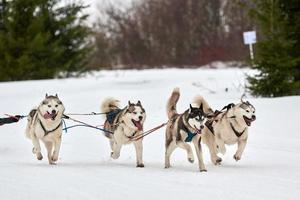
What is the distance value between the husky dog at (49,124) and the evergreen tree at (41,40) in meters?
13.3

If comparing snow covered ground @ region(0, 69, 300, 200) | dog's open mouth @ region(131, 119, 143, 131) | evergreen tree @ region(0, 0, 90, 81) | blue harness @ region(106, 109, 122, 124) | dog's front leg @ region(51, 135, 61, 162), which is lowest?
snow covered ground @ region(0, 69, 300, 200)

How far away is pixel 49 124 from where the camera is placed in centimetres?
717

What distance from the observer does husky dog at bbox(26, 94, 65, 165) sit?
280 inches

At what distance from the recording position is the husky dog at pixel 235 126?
696cm

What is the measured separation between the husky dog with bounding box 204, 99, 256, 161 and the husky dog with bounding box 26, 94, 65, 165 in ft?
6.81

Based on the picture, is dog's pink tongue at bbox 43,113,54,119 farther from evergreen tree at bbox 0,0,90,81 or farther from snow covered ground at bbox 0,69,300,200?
evergreen tree at bbox 0,0,90,81

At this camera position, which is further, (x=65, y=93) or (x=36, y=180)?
(x=65, y=93)

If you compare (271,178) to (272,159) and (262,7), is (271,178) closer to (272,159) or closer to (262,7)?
(272,159)

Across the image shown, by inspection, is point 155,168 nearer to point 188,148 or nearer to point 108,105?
point 188,148

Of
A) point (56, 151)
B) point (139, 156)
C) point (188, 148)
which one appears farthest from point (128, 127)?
point (56, 151)

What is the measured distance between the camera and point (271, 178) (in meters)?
5.90

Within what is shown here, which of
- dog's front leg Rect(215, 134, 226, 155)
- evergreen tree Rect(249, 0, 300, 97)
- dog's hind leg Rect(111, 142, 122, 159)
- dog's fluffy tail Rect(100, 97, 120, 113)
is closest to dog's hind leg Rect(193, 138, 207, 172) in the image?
dog's front leg Rect(215, 134, 226, 155)

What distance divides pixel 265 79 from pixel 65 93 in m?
7.00

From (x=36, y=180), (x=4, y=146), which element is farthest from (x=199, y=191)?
(x=4, y=146)
